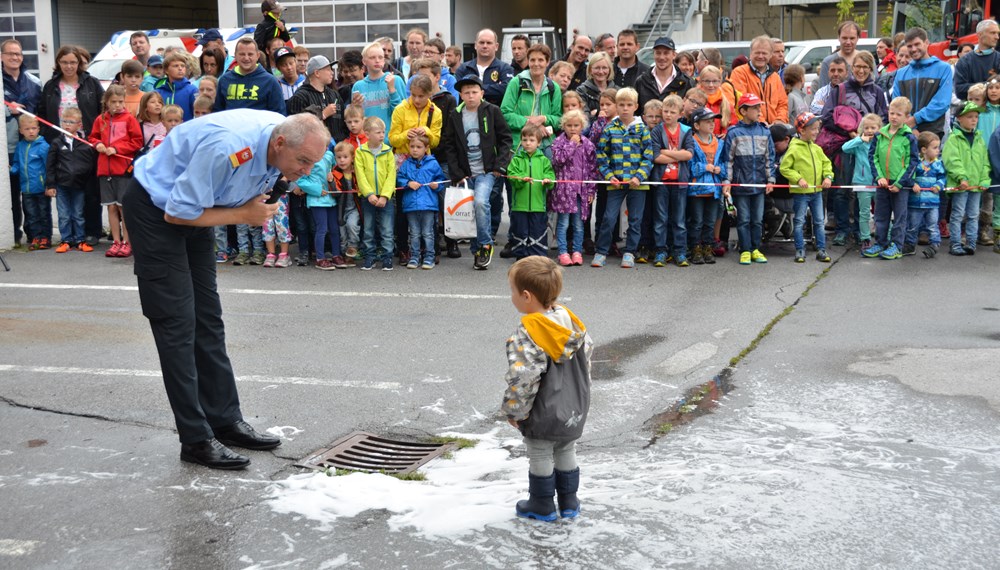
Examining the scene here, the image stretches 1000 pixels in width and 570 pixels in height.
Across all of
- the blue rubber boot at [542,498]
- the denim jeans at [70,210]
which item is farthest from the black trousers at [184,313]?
the denim jeans at [70,210]

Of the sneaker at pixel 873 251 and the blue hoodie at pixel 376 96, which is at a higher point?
the blue hoodie at pixel 376 96

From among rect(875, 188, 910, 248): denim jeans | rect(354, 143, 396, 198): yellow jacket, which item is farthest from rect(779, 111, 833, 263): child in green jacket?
rect(354, 143, 396, 198): yellow jacket

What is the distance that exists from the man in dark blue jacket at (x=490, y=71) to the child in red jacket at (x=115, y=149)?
3746mm

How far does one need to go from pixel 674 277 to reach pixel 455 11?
68.2 ft

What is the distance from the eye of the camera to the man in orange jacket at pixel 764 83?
12.2 m

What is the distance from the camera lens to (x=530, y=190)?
11094 mm

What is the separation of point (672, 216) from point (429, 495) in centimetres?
659

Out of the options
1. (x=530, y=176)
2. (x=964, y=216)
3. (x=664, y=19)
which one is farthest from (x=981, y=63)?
(x=664, y=19)

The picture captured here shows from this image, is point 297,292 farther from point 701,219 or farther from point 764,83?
point 764,83

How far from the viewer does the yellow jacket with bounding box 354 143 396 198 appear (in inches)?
426

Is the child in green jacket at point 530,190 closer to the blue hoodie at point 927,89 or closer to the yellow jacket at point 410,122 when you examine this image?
the yellow jacket at point 410,122

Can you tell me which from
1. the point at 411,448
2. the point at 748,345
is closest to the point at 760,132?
the point at 748,345

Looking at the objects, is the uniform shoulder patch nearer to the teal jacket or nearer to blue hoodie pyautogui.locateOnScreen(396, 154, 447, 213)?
blue hoodie pyautogui.locateOnScreen(396, 154, 447, 213)

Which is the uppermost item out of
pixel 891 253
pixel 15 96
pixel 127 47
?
pixel 127 47
